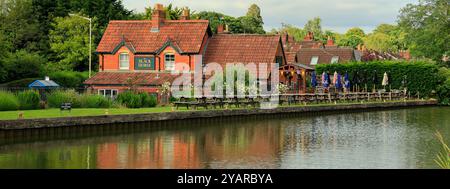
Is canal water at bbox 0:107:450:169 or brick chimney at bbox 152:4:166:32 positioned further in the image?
brick chimney at bbox 152:4:166:32

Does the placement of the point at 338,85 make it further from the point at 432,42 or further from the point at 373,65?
the point at 432,42

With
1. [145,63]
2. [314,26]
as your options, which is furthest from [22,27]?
[314,26]

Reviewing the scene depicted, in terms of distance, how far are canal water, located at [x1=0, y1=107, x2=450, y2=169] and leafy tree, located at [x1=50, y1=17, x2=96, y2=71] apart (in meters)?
34.8

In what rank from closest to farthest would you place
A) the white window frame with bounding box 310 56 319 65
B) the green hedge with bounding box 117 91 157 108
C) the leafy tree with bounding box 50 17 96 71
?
1. the green hedge with bounding box 117 91 157 108
2. the leafy tree with bounding box 50 17 96 71
3. the white window frame with bounding box 310 56 319 65

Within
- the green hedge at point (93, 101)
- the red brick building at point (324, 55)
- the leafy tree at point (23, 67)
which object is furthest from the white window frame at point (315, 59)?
the green hedge at point (93, 101)

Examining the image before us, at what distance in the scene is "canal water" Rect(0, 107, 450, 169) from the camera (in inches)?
1136

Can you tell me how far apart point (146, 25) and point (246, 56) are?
9899 mm

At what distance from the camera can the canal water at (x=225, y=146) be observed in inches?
1136

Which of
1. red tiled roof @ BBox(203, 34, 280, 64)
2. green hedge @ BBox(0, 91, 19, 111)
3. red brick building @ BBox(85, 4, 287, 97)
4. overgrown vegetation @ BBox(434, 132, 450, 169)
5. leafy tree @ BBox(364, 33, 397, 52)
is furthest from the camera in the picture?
leafy tree @ BBox(364, 33, 397, 52)

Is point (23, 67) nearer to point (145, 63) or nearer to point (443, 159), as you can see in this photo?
point (145, 63)

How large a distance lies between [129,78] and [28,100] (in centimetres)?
2093

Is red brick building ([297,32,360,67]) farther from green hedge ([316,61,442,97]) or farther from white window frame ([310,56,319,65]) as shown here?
green hedge ([316,61,442,97])

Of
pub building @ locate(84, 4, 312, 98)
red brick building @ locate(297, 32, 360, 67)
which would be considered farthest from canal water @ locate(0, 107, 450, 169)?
red brick building @ locate(297, 32, 360, 67)

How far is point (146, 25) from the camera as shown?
7400 cm
